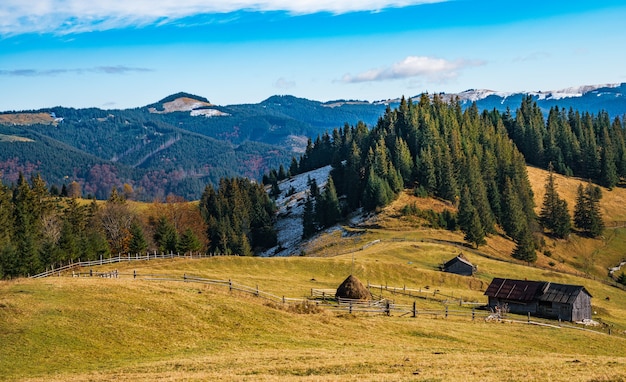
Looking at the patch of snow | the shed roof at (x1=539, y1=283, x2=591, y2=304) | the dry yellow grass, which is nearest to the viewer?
the shed roof at (x1=539, y1=283, x2=591, y2=304)

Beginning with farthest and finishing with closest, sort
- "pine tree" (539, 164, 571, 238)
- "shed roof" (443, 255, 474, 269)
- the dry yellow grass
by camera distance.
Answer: the dry yellow grass → "pine tree" (539, 164, 571, 238) → "shed roof" (443, 255, 474, 269)

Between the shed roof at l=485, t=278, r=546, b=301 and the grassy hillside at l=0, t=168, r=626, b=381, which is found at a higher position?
the grassy hillside at l=0, t=168, r=626, b=381

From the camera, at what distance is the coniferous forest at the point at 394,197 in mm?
114750

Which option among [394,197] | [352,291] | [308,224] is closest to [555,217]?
[394,197]

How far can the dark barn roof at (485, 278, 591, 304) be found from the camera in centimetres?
6916

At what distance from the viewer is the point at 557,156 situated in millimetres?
192500

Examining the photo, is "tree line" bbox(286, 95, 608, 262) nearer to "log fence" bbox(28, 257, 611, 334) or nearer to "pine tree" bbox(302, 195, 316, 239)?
"pine tree" bbox(302, 195, 316, 239)

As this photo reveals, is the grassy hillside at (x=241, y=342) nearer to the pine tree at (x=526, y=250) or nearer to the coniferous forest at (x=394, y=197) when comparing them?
the coniferous forest at (x=394, y=197)

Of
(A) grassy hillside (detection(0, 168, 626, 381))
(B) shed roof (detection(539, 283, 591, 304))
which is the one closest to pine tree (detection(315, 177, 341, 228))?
(A) grassy hillside (detection(0, 168, 626, 381))

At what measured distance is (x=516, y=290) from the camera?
73.2 m

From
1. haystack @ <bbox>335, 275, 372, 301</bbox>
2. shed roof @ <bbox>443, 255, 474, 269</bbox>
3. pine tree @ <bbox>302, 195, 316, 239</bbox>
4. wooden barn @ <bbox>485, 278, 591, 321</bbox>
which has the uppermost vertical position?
pine tree @ <bbox>302, 195, 316, 239</bbox>

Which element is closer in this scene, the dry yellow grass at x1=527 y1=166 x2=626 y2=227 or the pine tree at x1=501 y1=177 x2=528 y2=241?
the pine tree at x1=501 y1=177 x2=528 y2=241

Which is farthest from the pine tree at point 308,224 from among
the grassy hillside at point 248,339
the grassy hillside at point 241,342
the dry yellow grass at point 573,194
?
the grassy hillside at point 241,342

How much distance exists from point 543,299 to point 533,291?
1898 mm
